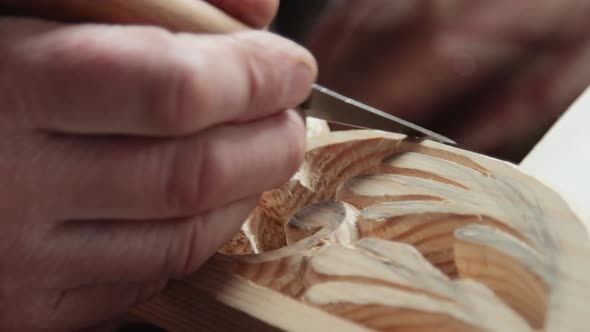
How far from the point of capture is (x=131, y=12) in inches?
17.8

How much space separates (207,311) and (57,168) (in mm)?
186

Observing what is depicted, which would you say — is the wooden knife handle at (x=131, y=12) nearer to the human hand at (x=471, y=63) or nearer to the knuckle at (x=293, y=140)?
the knuckle at (x=293, y=140)

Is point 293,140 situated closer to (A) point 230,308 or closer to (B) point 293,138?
(B) point 293,138

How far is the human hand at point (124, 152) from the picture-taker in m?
0.41

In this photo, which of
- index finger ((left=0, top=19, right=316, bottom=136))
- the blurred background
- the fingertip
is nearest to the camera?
index finger ((left=0, top=19, right=316, bottom=136))

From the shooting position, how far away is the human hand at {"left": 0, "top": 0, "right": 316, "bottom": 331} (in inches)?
16.0

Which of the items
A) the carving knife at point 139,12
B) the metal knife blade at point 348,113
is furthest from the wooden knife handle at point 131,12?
the metal knife blade at point 348,113

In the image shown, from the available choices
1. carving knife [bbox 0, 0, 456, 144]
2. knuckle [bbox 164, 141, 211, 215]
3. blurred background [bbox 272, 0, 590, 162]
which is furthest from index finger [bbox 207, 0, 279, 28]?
blurred background [bbox 272, 0, 590, 162]

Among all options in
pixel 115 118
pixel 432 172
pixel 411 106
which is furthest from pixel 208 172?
pixel 411 106

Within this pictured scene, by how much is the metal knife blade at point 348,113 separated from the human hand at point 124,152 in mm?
43

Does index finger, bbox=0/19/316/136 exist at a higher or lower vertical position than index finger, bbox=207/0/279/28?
lower

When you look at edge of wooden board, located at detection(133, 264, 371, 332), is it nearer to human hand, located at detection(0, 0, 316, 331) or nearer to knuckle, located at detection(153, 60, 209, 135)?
human hand, located at detection(0, 0, 316, 331)

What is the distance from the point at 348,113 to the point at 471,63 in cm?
50

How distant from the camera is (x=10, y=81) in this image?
415 mm
